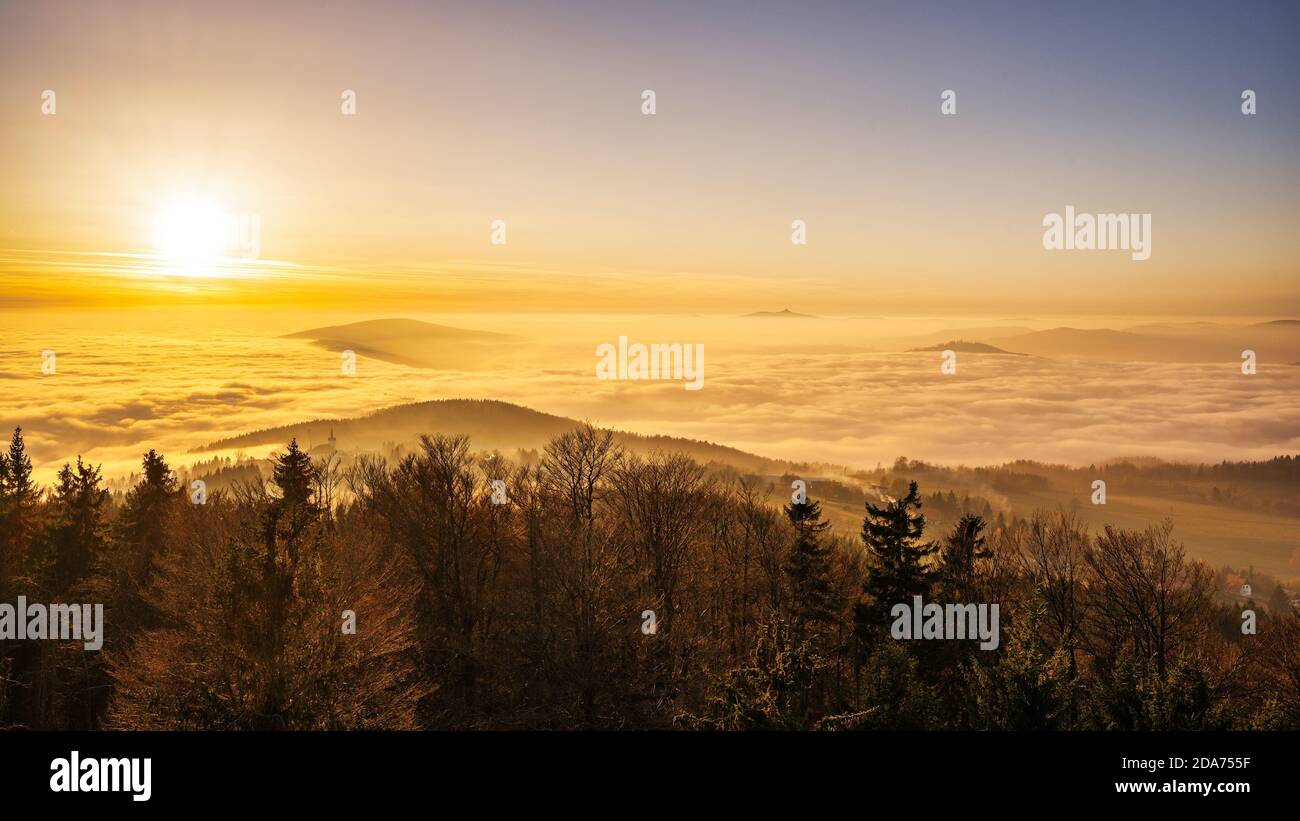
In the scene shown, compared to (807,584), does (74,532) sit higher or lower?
higher

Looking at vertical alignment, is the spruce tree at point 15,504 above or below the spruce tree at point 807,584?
Answer: above

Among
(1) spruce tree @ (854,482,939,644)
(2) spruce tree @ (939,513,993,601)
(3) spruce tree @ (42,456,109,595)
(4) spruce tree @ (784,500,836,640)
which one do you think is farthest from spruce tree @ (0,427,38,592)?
(2) spruce tree @ (939,513,993,601)

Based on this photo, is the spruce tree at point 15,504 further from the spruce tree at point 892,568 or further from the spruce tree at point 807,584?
the spruce tree at point 892,568

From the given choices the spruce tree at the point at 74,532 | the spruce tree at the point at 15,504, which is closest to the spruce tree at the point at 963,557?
the spruce tree at the point at 74,532

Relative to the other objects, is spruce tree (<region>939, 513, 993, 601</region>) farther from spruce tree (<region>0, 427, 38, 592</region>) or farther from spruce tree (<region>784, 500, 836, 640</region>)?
spruce tree (<region>0, 427, 38, 592</region>)

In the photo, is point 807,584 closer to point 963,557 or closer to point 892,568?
point 892,568

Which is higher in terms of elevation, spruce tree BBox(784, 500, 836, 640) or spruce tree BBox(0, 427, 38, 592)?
spruce tree BBox(0, 427, 38, 592)

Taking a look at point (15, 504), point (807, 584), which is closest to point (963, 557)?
point (807, 584)
